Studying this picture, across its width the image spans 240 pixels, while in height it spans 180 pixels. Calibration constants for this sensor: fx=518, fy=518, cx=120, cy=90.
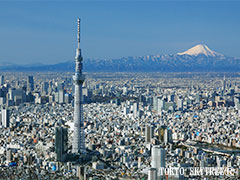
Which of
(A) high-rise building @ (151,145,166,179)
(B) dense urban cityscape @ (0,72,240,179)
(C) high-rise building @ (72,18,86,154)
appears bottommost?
(B) dense urban cityscape @ (0,72,240,179)

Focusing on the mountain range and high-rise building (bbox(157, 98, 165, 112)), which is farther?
the mountain range

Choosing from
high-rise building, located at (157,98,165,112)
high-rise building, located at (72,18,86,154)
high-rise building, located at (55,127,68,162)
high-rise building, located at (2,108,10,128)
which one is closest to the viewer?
high-rise building, located at (55,127,68,162)

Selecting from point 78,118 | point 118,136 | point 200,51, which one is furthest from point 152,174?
point 200,51

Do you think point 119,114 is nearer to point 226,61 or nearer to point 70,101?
point 70,101

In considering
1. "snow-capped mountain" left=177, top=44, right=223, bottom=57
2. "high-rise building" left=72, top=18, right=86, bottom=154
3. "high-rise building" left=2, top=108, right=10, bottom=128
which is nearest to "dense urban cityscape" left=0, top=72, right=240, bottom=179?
"high-rise building" left=2, top=108, right=10, bottom=128

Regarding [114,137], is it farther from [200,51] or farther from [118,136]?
[200,51]

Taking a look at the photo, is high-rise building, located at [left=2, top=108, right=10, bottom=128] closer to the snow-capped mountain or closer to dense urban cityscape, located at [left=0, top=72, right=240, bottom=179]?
dense urban cityscape, located at [left=0, top=72, right=240, bottom=179]
